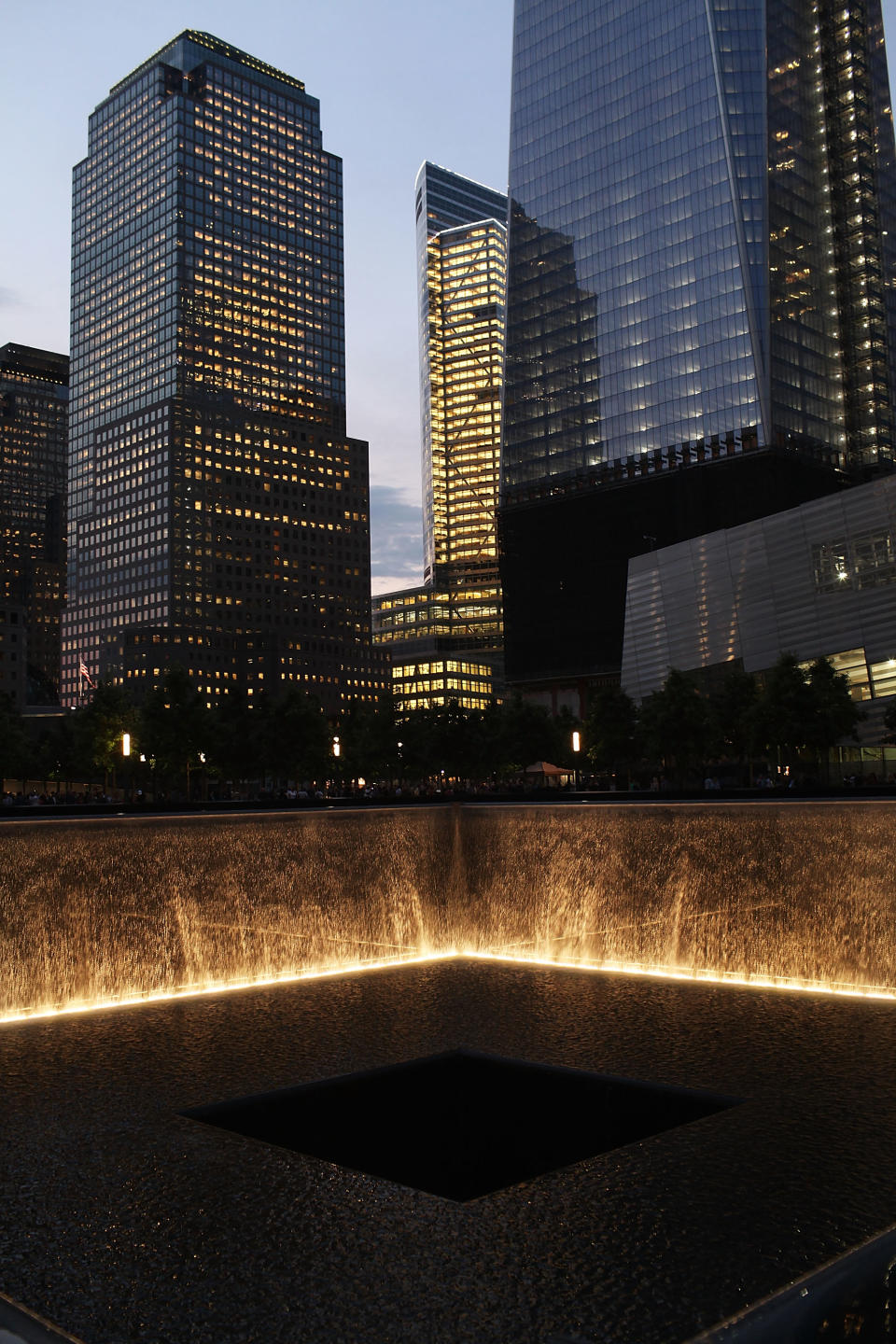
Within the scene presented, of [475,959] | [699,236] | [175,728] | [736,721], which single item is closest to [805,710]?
[736,721]

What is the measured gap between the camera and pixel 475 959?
26.2 meters

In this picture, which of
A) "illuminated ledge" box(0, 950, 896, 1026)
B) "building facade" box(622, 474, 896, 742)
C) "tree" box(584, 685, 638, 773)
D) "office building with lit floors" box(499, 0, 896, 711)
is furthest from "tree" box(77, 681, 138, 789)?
"illuminated ledge" box(0, 950, 896, 1026)

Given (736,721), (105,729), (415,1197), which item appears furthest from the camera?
(105,729)

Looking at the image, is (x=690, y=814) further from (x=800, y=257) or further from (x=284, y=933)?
(x=800, y=257)

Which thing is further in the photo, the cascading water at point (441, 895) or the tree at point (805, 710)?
the tree at point (805, 710)

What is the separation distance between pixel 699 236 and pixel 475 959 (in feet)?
484

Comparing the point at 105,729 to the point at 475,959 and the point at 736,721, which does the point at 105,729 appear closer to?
the point at 736,721

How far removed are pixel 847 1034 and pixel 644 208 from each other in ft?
542

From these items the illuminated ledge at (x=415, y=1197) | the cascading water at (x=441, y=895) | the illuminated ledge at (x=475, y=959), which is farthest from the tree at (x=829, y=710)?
the illuminated ledge at (x=415, y=1197)

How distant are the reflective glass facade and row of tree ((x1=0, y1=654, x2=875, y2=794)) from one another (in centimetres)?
5740

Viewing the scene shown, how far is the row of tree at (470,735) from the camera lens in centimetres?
7612

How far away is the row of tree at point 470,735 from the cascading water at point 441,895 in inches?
2018

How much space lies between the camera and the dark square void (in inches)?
468

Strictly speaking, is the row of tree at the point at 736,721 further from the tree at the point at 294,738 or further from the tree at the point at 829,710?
the tree at the point at 294,738
